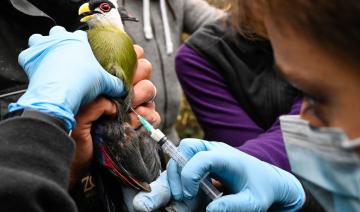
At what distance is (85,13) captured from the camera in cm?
140

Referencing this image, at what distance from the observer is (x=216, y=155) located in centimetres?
114

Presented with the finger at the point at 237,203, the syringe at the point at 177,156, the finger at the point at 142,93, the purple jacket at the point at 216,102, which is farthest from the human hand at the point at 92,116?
the purple jacket at the point at 216,102

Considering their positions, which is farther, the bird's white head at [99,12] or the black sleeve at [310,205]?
the bird's white head at [99,12]

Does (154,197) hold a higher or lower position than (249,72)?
higher

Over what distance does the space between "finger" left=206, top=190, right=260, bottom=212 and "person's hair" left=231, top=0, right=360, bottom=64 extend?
477 mm

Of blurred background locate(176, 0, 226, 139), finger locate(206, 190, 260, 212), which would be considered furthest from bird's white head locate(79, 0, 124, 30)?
blurred background locate(176, 0, 226, 139)

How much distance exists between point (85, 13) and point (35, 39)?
199 millimetres

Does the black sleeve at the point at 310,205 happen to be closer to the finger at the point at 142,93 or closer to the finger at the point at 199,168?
Result: the finger at the point at 199,168

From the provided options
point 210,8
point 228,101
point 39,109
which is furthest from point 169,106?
point 39,109

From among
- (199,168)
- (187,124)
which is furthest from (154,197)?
(187,124)

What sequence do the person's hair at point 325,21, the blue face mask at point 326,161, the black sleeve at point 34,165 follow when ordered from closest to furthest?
1. the person's hair at point 325,21
2. the blue face mask at point 326,161
3. the black sleeve at point 34,165

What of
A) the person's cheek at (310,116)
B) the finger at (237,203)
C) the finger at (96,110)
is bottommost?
the finger at (237,203)

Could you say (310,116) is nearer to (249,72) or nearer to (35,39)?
(35,39)

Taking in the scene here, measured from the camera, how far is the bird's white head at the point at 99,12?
1.39 meters
